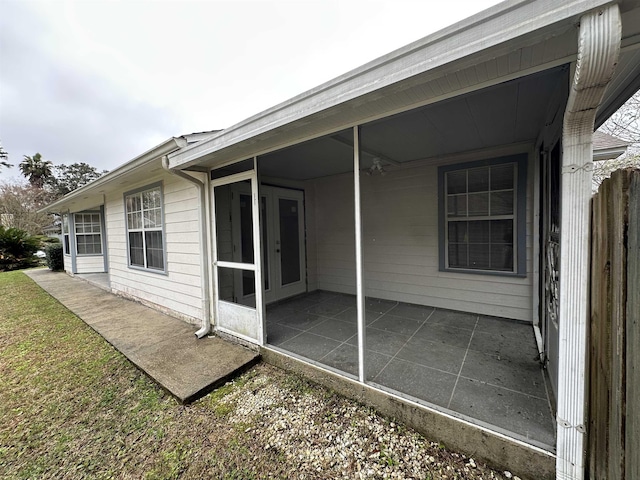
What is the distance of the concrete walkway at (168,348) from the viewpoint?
255cm

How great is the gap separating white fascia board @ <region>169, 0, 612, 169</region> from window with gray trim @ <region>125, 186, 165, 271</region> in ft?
11.6

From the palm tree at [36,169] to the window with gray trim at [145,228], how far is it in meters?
27.6

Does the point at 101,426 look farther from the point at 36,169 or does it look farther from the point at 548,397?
the point at 36,169

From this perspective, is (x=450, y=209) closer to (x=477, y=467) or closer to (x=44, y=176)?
(x=477, y=467)

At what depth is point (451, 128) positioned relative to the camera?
283 centimetres

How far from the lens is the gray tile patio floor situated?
1879mm

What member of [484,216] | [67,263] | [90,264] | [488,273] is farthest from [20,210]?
[488,273]

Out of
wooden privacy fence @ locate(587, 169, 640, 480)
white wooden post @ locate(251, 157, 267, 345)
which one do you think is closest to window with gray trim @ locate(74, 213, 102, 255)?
white wooden post @ locate(251, 157, 267, 345)

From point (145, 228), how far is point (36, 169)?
29422mm

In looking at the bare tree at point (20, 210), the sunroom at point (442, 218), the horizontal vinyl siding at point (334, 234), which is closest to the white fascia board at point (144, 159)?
the sunroom at point (442, 218)

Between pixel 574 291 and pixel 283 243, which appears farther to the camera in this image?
pixel 283 243

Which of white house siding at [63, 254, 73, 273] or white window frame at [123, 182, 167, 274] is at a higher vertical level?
white window frame at [123, 182, 167, 274]

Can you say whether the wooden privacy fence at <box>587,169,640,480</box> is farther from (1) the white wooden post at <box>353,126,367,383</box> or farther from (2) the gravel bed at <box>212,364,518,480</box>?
(1) the white wooden post at <box>353,126,367,383</box>

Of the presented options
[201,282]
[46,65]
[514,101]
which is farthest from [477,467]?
[46,65]
